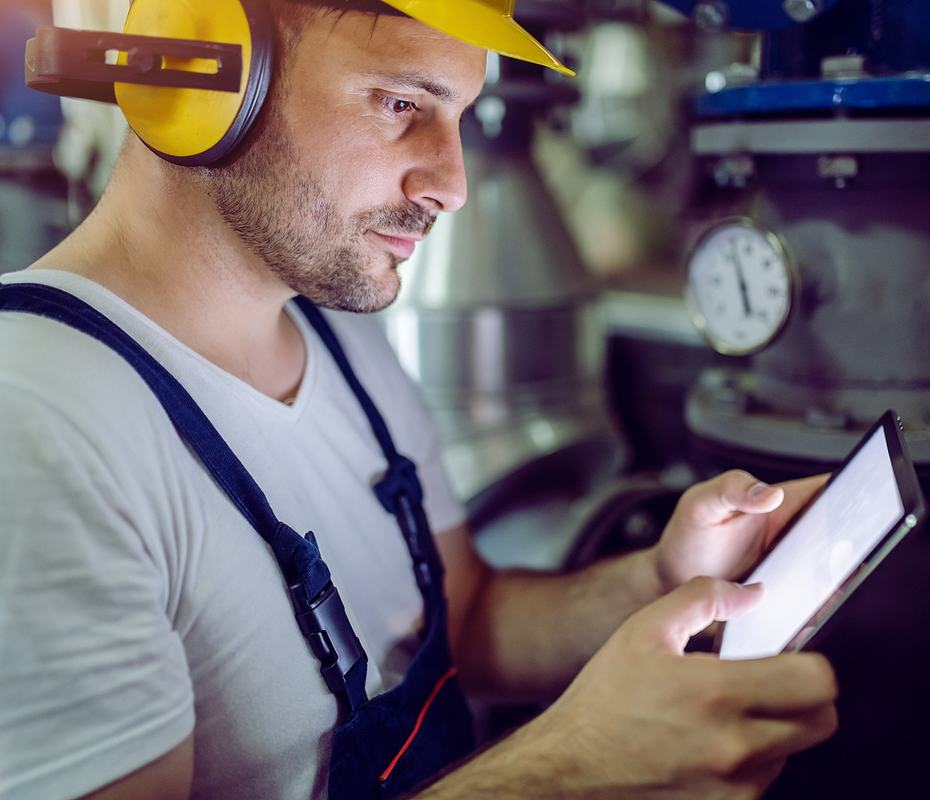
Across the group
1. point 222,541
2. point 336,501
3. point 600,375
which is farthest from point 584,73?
point 222,541

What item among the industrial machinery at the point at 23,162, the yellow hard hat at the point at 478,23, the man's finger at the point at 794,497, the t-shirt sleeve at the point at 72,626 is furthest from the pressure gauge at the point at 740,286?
the industrial machinery at the point at 23,162

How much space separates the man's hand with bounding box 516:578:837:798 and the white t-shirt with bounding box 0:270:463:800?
0.85ft

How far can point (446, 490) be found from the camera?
1.26 metres

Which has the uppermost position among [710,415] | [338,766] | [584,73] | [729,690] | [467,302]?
[584,73]

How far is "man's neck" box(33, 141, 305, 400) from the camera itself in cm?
90

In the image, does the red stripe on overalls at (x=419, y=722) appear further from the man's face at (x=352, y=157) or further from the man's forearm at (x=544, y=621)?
the man's face at (x=352, y=157)

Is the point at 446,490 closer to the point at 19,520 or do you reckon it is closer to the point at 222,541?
the point at 222,541

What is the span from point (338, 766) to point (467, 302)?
3.04 ft

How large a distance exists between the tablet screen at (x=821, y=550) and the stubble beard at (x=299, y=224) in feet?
1.58

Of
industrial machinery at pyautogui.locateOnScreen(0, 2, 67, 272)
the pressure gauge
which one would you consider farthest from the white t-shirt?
industrial machinery at pyautogui.locateOnScreen(0, 2, 67, 272)

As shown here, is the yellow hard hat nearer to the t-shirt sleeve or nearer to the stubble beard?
the stubble beard

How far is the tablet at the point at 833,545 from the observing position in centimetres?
67

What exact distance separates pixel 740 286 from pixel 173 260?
66 cm

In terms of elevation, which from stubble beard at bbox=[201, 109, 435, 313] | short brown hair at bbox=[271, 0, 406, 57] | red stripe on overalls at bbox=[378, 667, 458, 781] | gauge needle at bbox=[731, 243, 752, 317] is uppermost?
short brown hair at bbox=[271, 0, 406, 57]
